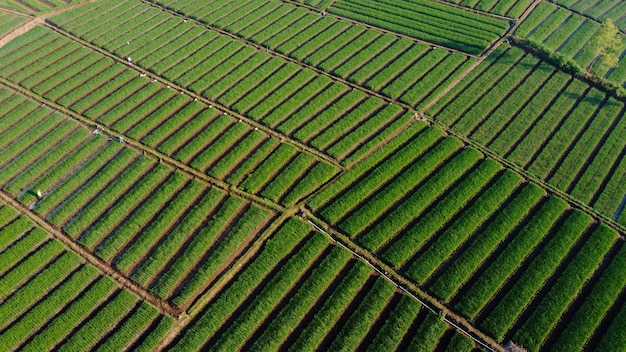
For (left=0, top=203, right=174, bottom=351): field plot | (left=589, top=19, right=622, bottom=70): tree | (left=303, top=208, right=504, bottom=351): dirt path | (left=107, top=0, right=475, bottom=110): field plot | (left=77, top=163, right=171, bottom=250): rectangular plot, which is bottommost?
(left=0, top=203, right=174, bottom=351): field plot

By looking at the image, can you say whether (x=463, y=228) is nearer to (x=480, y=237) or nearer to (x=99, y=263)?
(x=480, y=237)

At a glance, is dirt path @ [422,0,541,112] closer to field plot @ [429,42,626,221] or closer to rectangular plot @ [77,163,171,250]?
field plot @ [429,42,626,221]

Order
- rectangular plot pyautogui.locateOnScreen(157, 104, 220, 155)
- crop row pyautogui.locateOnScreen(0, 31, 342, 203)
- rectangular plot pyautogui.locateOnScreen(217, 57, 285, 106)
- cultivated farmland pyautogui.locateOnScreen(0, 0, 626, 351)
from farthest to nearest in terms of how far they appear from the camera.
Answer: rectangular plot pyautogui.locateOnScreen(217, 57, 285, 106)
rectangular plot pyautogui.locateOnScreen(157, 104, 220, 155)
crop row pyautogui.locateOnScreen(0, 31, 342, 203)
cultivated farmland pyautogui.locateOnScreen(0, 0, 626, 351)

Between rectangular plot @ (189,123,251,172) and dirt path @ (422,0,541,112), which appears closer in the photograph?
rectangular plot @ (189,123,251,172)

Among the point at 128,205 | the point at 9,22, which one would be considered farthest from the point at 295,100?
the point at 9,22

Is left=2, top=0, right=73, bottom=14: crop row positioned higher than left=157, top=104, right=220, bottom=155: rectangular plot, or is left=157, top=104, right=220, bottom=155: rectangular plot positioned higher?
left=2, top=0, right=73, bottom=14: crop row

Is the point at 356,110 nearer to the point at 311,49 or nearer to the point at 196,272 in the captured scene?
the point at 311,49

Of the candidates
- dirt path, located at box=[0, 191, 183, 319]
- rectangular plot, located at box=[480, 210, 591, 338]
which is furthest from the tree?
dirt path, located at box=[0, 191, 183, 319]

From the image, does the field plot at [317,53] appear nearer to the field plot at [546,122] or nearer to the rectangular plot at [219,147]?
the rectangular plot at [219,147]
